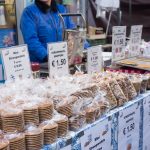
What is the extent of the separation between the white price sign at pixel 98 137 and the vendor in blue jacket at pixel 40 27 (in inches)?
59.9

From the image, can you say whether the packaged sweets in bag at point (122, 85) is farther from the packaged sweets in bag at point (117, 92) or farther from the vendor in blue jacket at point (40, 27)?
the vendor in blue jacket at point (40, 27)

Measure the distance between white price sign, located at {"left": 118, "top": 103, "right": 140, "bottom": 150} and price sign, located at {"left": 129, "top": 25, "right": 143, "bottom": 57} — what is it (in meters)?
1.08

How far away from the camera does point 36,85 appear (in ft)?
6.16

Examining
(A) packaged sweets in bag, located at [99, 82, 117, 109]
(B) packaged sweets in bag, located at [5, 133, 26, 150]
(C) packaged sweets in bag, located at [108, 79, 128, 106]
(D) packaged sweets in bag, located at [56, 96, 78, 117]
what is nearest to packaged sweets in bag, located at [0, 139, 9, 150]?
(B) packaged sweets in bag, located at [5, 133, 26, 150]

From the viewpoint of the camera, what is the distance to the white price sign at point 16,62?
1.85 meters

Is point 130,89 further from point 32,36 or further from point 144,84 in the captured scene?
point 32,36

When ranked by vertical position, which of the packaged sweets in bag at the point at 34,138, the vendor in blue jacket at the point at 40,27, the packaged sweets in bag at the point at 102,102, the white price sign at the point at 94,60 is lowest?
the packaged sweets in bag at the point at 34,138

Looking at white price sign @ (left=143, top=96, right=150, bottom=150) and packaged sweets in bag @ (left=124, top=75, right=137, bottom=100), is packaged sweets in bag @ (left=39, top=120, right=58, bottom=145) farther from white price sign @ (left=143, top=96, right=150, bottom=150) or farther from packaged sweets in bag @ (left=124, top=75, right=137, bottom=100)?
white price sign @ (left=143, top=96, right=150, bottom=150)

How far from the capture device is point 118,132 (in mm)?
2037

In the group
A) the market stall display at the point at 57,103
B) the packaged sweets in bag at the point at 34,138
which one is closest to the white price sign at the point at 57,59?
the market stall display at the point at 57,103

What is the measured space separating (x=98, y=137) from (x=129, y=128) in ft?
1.33

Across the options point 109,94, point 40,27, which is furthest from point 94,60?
point 40,27

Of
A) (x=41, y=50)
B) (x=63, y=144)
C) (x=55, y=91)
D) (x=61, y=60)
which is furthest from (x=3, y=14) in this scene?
(x=63, y=144)

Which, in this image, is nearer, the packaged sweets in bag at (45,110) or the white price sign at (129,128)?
the packaged sweets in bag at (45,110)
